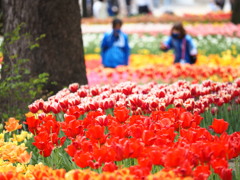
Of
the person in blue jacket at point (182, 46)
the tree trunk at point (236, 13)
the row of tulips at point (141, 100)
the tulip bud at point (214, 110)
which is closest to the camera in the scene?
the row of tulips at point (141, 100)

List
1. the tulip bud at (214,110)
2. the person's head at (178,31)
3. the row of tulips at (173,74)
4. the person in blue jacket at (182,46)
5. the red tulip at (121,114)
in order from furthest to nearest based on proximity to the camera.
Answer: the person in blue jacket at (182,46)
the person's head at (178,31)
the row of tulips at (173,74)
the tulip bud at (214,110)
the red tulip at (121,114)

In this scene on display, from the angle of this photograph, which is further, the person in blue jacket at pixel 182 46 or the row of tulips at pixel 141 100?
the person in blue jacket at pixel 182 46

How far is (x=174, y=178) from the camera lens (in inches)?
87.3

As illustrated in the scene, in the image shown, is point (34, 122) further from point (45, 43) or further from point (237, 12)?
point (237, 12)

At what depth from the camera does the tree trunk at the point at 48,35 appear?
6.54 metres

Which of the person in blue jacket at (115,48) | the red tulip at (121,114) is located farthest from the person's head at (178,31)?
the red tulip at (121,114)

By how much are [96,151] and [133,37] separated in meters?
17.5

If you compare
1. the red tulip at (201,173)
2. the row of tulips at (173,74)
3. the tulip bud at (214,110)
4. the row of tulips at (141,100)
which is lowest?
the row of tulips at (173,74)

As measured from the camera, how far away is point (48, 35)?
21.8 feet

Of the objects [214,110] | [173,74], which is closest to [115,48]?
[173,74]

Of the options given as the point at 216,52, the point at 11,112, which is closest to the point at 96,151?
the point at 11,112

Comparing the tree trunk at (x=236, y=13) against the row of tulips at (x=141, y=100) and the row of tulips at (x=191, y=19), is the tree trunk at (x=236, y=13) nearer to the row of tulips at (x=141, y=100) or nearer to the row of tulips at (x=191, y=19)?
the row of tulips at (x=191, y=19)

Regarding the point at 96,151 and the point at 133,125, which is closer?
the point at 96,151

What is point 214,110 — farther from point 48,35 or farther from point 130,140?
point 48,35
